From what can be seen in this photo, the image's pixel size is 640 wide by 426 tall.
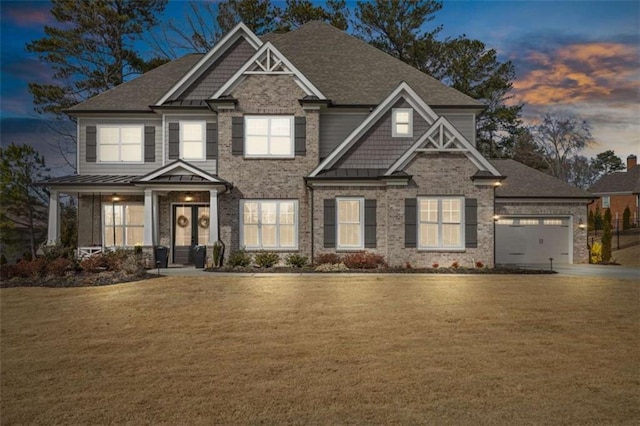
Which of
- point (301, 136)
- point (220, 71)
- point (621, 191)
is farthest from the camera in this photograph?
point (621, 191)

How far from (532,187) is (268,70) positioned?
1416 centimetres

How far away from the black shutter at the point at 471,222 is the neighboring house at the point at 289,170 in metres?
0.05

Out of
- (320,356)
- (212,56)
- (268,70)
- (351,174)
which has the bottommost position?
(320,356)

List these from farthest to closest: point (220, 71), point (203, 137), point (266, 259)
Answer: point (220, 71)
point (203, 137)
point (266, 259)

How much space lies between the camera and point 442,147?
65.3 feet

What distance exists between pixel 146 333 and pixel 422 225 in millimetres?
12696

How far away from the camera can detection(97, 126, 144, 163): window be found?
22812 millimetres

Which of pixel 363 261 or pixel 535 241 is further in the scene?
→ pixel 535 241

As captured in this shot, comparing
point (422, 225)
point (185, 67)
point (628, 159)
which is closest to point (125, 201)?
point (185, 67)

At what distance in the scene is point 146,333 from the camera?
9.72m

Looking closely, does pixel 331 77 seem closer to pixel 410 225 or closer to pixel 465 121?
pixel 465 121

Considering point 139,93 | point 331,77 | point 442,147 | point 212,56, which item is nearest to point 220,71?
point 212,56

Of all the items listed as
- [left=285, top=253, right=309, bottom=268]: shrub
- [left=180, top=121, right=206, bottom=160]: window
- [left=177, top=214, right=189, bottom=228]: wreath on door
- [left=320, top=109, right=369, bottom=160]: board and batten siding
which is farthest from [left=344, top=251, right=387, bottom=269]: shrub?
[left=180, top=121, right=206, bottom=160]: window

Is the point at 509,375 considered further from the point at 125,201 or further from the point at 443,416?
the point at 125,201
